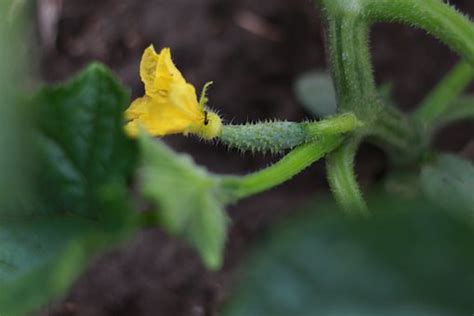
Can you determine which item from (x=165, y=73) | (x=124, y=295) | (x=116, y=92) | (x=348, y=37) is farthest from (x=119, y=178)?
(x=124, y=295)

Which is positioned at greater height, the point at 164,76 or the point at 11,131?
the point at 164,76

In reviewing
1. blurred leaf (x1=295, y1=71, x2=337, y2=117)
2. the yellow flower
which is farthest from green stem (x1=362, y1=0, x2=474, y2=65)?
blurred leaf (x1=295, y1=71, x2=337, y2=117)

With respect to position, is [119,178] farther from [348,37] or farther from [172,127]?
A: [348,37]

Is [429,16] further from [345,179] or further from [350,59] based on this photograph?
[345,179]

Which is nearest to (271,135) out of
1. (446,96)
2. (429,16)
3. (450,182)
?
(429,16)

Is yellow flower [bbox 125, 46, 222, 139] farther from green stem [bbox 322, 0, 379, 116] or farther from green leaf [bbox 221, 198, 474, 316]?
green leaf [bbox 221, 198, 474, 316]

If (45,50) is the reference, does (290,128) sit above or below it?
below
